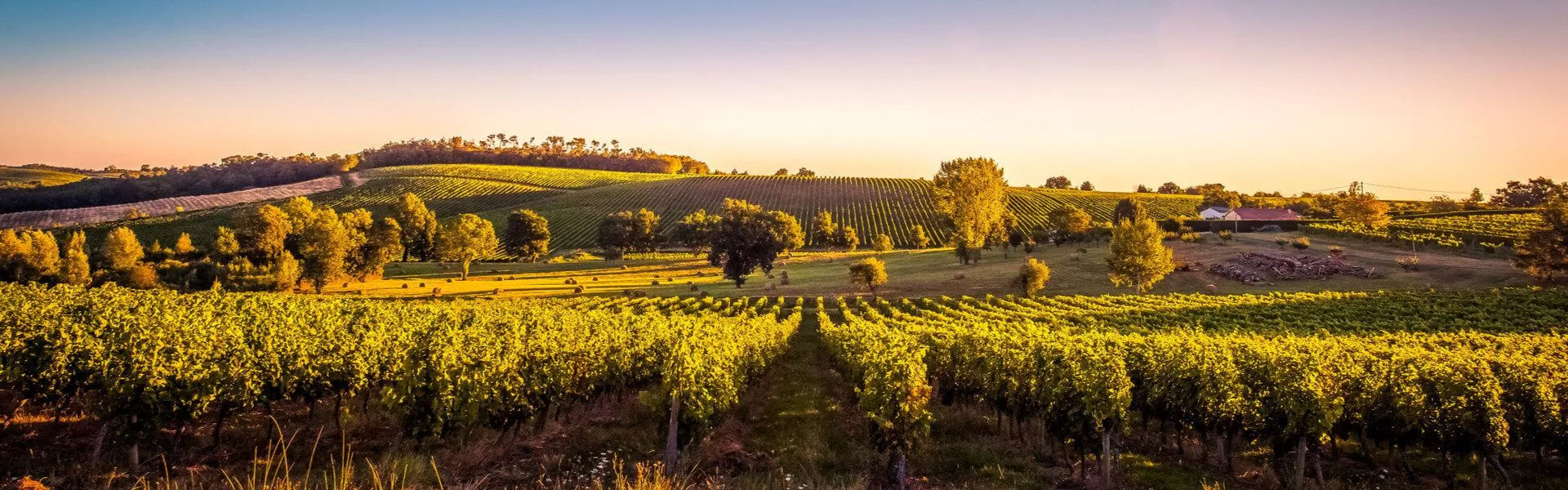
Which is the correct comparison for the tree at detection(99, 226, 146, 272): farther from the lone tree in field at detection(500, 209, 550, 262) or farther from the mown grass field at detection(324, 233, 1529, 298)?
the lone tree in field at detection(500, 209, 550, 262)

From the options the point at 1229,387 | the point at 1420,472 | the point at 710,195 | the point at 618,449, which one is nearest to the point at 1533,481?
the point at 1420,472

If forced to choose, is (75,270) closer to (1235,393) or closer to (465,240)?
(465,240)

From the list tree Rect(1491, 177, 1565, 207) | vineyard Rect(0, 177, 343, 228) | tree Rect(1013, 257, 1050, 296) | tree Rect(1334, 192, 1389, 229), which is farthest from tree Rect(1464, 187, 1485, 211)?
vineyard Rect(0, 177, 343, 228)

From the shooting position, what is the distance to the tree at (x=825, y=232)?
119 metres

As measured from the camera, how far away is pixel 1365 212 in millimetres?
83688

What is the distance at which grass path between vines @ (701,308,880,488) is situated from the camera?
1891 centimetres

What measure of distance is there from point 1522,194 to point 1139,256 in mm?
129953

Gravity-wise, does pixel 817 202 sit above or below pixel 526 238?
above

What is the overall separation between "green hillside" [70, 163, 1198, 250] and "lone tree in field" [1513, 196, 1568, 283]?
75.2 meters

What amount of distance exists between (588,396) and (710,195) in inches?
5457

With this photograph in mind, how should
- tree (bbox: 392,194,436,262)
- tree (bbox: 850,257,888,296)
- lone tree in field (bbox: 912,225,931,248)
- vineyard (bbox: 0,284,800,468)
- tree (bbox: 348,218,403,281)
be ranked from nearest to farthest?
1. vineyard (bbox: 0,284,800,468)
2. tree (bbox: 850,257,888,296)
3. tree (bbox: 348,218,403,281)
4. tree (bbox: 392,194,436,262)
5. lone tree in field (bbox: 912,225,931,248)

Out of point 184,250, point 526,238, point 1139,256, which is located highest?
point 1139,256

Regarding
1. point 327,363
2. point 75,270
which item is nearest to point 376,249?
point 75,270

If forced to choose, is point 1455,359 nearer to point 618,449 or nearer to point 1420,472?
point 1420,472
